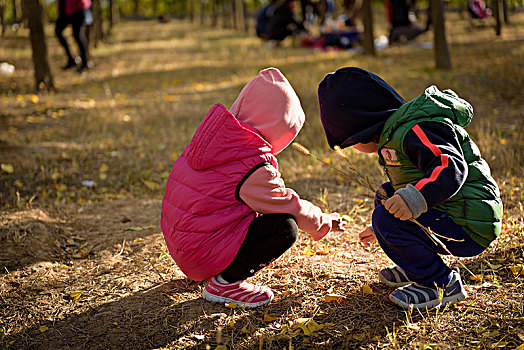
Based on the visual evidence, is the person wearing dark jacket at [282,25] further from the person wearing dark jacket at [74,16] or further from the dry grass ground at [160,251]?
the dry grass ground at [160,251]

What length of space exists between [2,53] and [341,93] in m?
11.6

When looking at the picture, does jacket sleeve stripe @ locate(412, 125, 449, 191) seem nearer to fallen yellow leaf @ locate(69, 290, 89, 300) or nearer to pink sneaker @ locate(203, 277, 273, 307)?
pink sneaker @ locate(203, 277, 273, 307)

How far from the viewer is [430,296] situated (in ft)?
8.09

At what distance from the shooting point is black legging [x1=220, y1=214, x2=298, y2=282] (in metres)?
2.50

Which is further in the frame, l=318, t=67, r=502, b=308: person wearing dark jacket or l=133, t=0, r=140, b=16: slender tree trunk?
l=133, t=0, r=140, b=16: slender tree trunk

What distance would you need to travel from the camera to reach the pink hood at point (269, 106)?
2492 millimetres

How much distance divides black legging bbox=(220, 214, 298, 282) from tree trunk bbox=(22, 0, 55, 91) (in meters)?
7.36

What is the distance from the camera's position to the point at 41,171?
17.2 feet

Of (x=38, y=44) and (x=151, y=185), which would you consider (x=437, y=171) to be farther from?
(x=38, y=44)

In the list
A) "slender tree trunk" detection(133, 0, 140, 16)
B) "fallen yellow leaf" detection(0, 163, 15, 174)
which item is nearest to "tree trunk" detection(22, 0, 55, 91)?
"fallen yellow leaf" detection(0, 163, 15, 174)

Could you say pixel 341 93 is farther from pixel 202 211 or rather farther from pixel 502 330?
pixel 502 330

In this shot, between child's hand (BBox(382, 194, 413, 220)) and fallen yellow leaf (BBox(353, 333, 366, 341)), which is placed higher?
child's hand (BBox(382, 194, 413, 220))

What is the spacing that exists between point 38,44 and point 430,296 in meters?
7.98

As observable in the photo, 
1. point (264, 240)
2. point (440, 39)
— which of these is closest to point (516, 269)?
point (264, 240)
